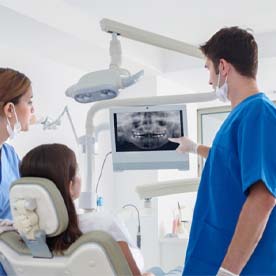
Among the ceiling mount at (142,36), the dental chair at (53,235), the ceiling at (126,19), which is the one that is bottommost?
the dental chair at (53,235)

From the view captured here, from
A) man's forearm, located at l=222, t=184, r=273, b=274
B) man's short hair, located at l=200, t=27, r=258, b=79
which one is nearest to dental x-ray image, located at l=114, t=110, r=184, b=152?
man's short hair, located at l=200, t=27, r=258, b=79

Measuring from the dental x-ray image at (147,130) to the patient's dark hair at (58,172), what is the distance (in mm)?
669

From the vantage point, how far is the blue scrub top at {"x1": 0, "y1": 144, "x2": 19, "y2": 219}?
5.50 ft

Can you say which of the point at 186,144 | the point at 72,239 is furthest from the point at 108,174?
the point at 72,239

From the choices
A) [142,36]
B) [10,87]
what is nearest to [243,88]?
[142,36]

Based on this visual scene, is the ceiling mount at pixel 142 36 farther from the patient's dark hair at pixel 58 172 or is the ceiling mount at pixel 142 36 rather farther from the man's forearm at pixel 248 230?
the man's forearm at pixel 248 230

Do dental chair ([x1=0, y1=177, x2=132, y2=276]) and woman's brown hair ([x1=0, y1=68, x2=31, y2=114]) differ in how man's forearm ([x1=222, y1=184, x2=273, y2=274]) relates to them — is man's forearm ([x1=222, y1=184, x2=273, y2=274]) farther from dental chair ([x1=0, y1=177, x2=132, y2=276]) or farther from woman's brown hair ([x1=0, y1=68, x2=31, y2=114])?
woman's brown hair ([x1=0, y1=68, x2=31, y2=114])

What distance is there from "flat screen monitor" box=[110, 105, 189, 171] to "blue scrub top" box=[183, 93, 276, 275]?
0.53 meters

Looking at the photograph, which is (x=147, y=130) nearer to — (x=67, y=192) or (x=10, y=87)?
(x=10, y=87)

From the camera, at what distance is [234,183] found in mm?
1255

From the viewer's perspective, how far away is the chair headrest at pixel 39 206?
116 cm

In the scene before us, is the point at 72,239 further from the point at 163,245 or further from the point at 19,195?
the point at 163,245

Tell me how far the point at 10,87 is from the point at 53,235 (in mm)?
663

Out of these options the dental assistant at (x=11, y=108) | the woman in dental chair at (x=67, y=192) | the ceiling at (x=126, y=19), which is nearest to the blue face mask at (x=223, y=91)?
the woman in dental chair at (x=67, y=192)
